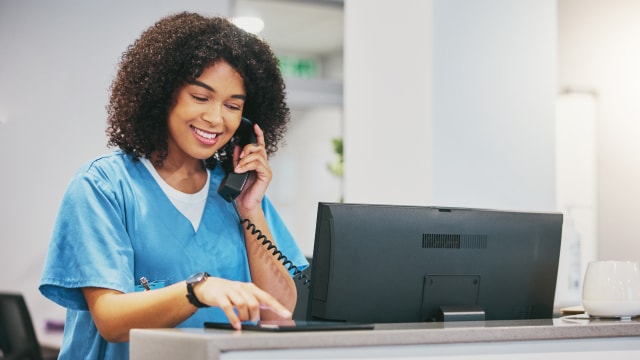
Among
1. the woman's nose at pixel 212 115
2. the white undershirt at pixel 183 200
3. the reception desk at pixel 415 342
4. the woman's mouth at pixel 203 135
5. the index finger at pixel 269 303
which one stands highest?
the woman's nose at pixel 212 115

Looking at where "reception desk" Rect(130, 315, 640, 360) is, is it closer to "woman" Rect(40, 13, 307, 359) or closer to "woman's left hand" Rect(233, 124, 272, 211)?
"woman" Rect(40, 13, 307, 359)

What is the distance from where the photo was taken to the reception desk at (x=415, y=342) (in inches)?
44.3

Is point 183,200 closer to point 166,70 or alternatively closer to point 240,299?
point 166,70

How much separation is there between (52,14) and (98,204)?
143 inches

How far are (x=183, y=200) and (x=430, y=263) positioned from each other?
22.7 inches

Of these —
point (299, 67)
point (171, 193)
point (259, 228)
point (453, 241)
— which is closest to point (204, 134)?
point (171, 193)

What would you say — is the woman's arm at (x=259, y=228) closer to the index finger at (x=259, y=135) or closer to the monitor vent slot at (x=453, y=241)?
the index finger at (x=259, y=135)

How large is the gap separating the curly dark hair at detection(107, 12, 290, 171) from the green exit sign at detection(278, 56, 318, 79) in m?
3.52

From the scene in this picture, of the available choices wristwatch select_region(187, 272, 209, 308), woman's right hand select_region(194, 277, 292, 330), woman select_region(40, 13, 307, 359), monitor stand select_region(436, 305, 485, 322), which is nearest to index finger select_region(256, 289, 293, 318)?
woman's right hand select_region(194, 277, 292, 330)

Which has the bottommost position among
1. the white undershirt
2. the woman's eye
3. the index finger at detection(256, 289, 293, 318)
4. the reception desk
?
the reception desk

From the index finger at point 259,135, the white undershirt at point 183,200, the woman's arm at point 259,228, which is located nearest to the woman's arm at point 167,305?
the white undershirt at point 183,200

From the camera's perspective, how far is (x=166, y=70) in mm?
1818

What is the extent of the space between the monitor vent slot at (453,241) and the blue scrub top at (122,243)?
501 millimetres

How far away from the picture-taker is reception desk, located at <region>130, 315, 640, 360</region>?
1.12 meters
